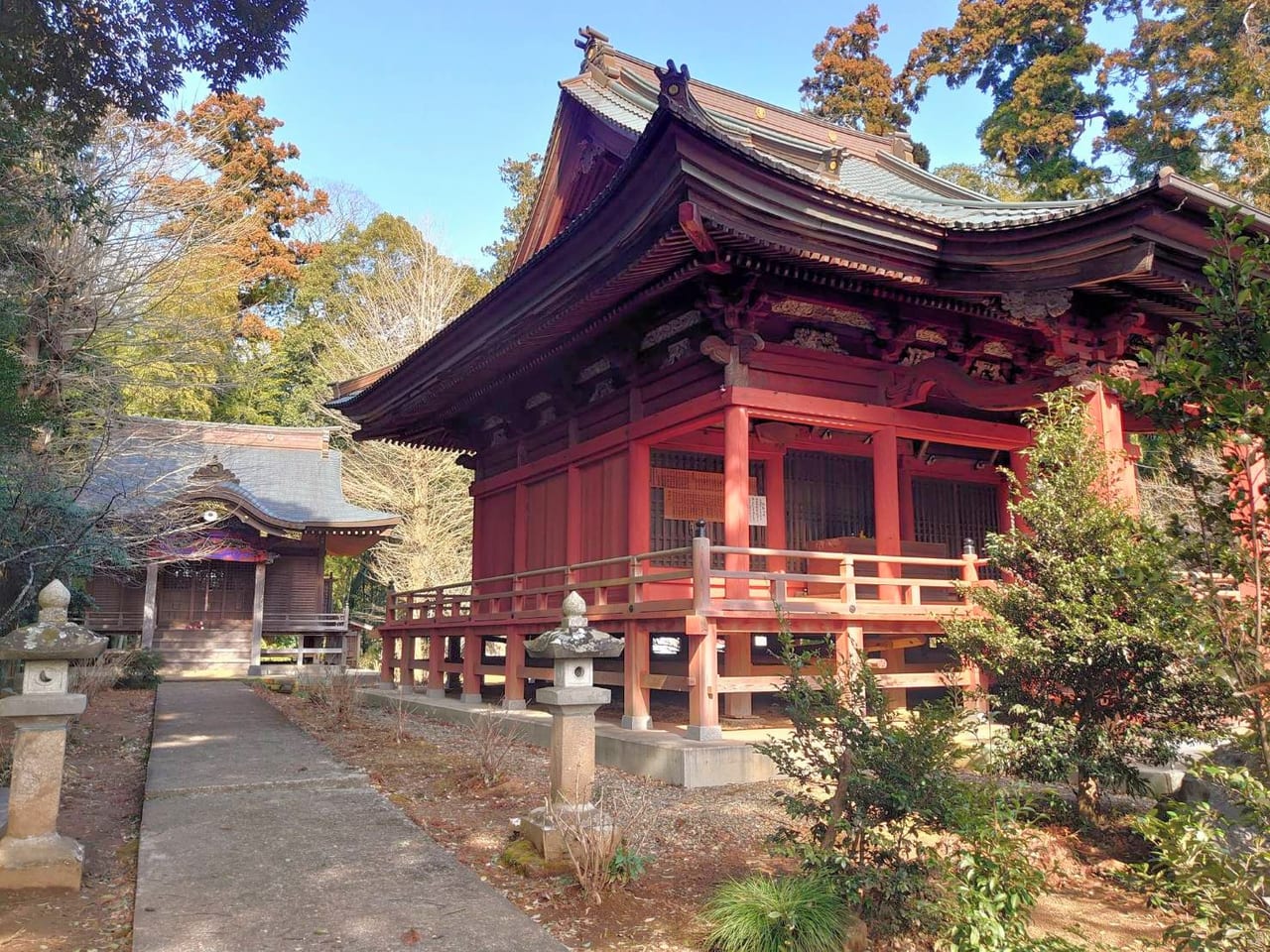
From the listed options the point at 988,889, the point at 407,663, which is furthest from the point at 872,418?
the point at 407,663

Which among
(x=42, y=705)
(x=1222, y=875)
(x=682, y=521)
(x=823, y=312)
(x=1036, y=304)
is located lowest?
(x=1222, y=875)

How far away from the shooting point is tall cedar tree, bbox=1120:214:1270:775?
2.97 m

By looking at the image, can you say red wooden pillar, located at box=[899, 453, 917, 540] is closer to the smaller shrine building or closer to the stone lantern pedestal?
the stone lantern pedestal

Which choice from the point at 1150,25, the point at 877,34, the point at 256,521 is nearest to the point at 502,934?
the point at 256,521

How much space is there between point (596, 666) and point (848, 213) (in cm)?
694

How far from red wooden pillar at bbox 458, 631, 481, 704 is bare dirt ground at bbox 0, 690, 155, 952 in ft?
13.0

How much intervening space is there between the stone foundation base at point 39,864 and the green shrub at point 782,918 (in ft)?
11.2

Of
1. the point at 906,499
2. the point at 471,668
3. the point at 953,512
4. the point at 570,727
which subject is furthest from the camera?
the point at 953,512

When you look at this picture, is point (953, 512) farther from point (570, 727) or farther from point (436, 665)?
point (570, 727)

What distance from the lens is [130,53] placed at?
28.9 feet

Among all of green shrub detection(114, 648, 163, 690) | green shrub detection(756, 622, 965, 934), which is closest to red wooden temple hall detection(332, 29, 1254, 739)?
green shrub detection(756, 622, 965, 934)

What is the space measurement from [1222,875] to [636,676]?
19.7ft

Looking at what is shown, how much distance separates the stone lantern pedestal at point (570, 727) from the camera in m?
4.86

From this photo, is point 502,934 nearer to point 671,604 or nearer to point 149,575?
point 671,604
